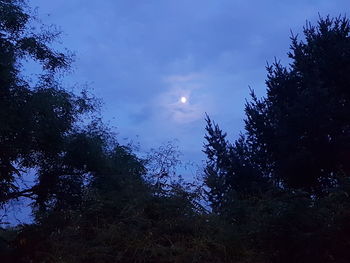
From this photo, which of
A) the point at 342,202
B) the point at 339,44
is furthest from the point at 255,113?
the point at 342,202

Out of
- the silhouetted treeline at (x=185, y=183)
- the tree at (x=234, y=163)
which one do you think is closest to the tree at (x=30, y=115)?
the silhouetted treeline at (x=185, y=183)

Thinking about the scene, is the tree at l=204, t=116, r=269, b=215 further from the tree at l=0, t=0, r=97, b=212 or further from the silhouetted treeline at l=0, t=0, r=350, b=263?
the tree at l=0, t=0, r=97, b=212

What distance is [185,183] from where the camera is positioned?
9.40m

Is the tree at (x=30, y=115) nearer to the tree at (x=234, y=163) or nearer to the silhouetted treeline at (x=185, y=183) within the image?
the silhouetted treeline at (x=185, y=183)

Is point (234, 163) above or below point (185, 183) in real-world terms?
above

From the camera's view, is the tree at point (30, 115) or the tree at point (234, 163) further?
the tree at point (234, 163)

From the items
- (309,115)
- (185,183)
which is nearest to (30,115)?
(185,183)

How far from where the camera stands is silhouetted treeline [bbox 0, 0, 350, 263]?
7.98m

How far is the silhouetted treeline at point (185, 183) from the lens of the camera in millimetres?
7977

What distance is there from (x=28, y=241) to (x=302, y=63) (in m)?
17.2

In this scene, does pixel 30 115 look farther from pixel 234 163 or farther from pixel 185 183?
pixel 234 163

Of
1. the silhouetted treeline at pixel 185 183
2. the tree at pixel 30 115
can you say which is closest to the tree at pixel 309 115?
the silhouetted treeline at pixel 185 183

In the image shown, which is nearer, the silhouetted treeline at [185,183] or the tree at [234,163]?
the silhouetted treeline at [185,183]

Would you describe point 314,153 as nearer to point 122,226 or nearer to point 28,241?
point 122,226
